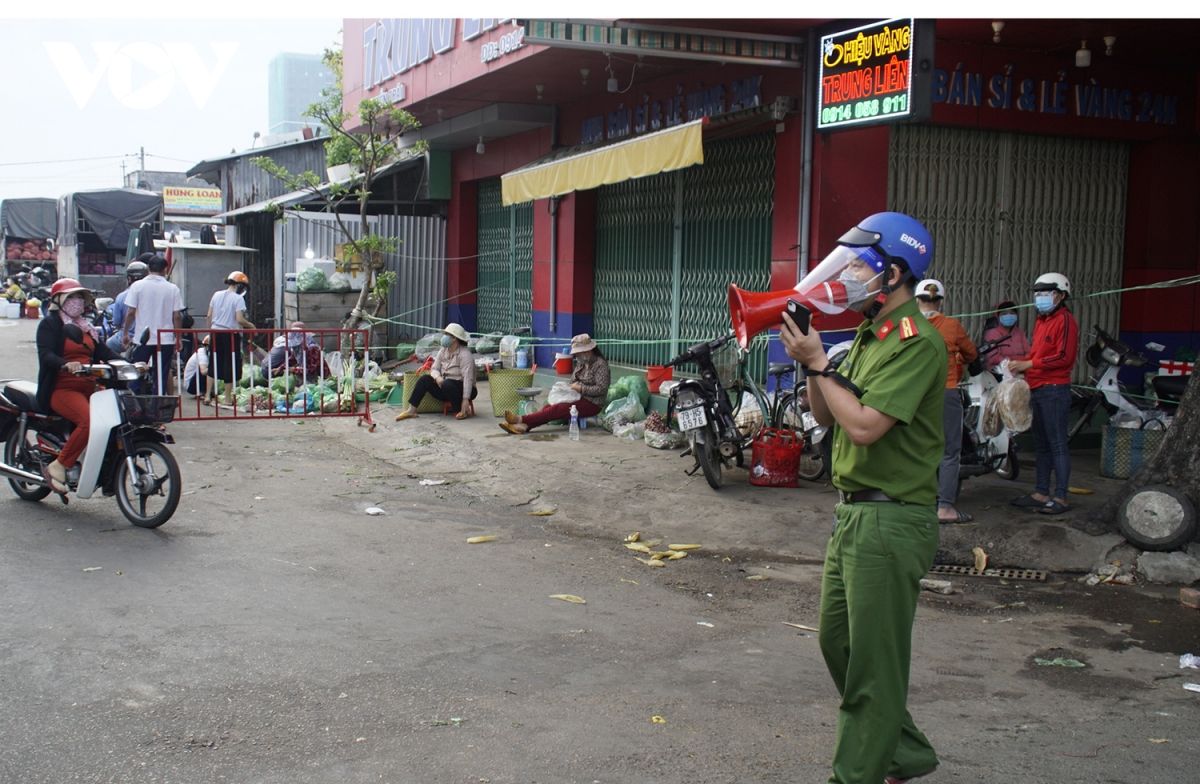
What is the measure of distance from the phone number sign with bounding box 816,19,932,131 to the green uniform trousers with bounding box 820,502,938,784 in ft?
17.2

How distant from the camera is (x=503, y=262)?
18.5m

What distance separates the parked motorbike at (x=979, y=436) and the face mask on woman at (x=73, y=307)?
6569mm

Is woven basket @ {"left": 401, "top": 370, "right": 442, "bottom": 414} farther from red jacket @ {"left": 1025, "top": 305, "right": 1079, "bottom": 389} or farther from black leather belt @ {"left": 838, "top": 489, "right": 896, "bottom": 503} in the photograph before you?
black leather belt @ {"left": 838, "top": 489, "right": 896, "bottom": 503}

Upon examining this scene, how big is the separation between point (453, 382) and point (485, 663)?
26.2 ft

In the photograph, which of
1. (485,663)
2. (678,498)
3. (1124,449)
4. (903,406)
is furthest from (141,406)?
(1124,449)

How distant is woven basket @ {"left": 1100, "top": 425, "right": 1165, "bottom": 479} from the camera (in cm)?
970

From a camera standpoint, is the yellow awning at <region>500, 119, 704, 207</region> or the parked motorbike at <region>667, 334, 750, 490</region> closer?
the parked motorbike at <region>667, 334, 750, 490</region>

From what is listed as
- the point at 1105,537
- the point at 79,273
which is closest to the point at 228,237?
the point at 79,273

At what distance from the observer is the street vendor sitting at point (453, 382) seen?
13062 millimetres

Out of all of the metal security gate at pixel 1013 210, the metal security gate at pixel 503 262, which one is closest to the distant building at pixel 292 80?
the metal security gate at pixel 503 262

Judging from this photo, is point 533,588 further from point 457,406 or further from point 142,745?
point 457,406

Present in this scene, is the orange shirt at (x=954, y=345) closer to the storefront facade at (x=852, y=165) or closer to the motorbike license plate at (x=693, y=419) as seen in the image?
the motorbike license plate at (x=693, y=419)

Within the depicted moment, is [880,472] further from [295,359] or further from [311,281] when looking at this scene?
[311,281]

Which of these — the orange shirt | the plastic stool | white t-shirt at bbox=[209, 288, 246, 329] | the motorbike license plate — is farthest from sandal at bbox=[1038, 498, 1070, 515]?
white t-shirt at bbox=[209, 288, 246, 329]
